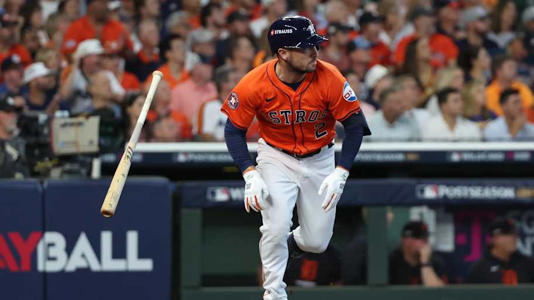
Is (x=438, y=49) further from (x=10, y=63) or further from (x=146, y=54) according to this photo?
(x=10, y=63)

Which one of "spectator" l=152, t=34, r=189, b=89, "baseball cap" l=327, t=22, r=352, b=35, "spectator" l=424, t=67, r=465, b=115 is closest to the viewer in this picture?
"spectator" l=424, t=67, r=465, b=115

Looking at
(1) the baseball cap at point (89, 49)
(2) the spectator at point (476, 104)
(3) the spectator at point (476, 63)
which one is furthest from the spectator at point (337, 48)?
(1) the baseball cap at point (89, 49)

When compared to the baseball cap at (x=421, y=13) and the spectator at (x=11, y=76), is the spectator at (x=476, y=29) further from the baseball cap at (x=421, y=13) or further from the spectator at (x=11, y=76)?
the spectator at (x=11, y=76)

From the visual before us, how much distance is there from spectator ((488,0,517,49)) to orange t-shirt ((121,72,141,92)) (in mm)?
4346

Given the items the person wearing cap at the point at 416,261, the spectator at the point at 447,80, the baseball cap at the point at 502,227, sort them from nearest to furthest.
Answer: the person wearing cap at the point at 416,261 → the baseball cap at the point at 502,227 → the spectator at the point at 447,80

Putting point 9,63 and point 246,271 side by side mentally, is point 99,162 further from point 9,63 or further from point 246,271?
point 9,63

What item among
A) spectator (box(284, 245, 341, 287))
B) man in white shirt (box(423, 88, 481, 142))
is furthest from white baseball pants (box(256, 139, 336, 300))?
man in white shirt (box(423, 88, 481, 142))

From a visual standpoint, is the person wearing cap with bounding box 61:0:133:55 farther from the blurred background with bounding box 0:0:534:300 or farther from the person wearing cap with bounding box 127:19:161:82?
the blurred background with bounding box 0:0:534:300

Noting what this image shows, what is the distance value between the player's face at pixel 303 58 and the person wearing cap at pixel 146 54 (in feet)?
15.1

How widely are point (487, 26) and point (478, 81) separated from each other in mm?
2112

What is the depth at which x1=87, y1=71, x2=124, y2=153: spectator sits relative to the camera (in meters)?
7.81

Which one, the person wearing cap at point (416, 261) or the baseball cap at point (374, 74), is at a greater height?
the baseball cap at point (374, 74)

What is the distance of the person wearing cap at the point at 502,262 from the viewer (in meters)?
7.81

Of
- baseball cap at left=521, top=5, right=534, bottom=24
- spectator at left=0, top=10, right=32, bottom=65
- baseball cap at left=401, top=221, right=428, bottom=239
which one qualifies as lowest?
baseball cap at left=401, top=221, right=428, bottom=239
